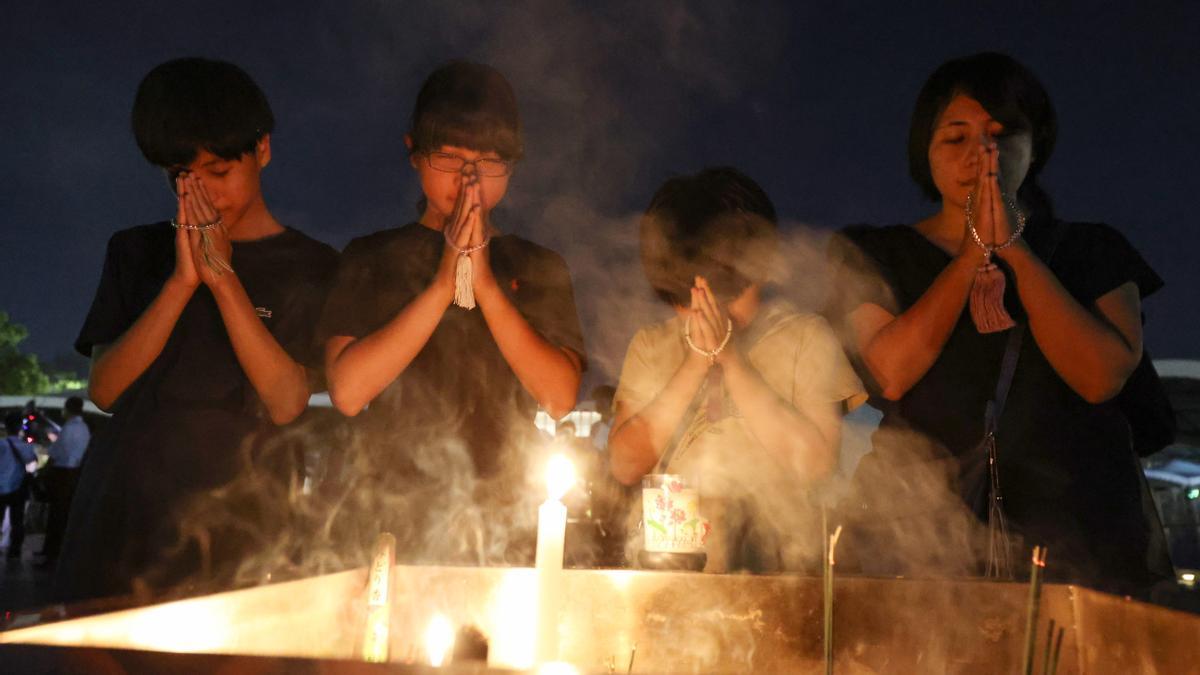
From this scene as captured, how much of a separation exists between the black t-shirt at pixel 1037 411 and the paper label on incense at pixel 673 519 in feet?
2.02

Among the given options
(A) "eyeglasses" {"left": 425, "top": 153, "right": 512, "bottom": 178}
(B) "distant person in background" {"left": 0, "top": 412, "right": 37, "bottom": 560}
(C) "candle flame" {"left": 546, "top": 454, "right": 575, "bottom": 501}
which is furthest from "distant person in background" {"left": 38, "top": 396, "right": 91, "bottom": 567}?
(C) "candle flame" {"left": 546, "top": 454, "right": 575, "bottom": 501}

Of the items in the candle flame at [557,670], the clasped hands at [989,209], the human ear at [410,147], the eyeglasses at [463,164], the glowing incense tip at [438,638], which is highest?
the human ear at [410,147]

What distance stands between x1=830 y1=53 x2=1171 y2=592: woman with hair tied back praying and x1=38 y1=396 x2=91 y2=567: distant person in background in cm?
1111

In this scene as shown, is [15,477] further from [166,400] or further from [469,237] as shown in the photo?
[469,237]

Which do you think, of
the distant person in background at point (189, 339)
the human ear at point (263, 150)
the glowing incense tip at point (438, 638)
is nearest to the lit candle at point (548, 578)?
the glowing incense tip at point (438, 638)

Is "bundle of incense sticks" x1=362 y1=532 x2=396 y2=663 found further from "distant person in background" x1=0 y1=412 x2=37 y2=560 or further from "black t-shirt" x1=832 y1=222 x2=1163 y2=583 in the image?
"distant person in background" x1=0 y1=412 x2=37 y2=560

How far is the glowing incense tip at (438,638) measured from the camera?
1.67m

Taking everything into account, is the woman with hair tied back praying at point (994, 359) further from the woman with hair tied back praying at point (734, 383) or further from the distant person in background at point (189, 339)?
the distant person in background at point (189, 339)

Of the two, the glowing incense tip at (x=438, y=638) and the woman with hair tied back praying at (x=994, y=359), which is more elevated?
the woman with hair tied back praying at (x=994, y=359)

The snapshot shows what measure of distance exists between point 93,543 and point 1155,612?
2.10m

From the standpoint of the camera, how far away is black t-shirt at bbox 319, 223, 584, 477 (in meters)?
2.44

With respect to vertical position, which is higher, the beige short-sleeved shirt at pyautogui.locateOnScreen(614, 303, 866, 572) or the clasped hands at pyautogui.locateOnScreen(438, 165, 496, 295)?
the clasped hands at pyautogui.locateOnScreen(438, 165, 496, 295)

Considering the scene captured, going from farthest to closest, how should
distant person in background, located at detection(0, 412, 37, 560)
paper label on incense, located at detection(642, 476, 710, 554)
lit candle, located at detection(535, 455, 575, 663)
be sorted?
distant person in background, located at detection(0, 412, 37, 560)
paper label on incense, located at detection(642, 476, 710, 554)
lit candle, located at detection(535, 455, 575, 663)

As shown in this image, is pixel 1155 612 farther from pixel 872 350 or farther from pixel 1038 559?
pixel 872 350
